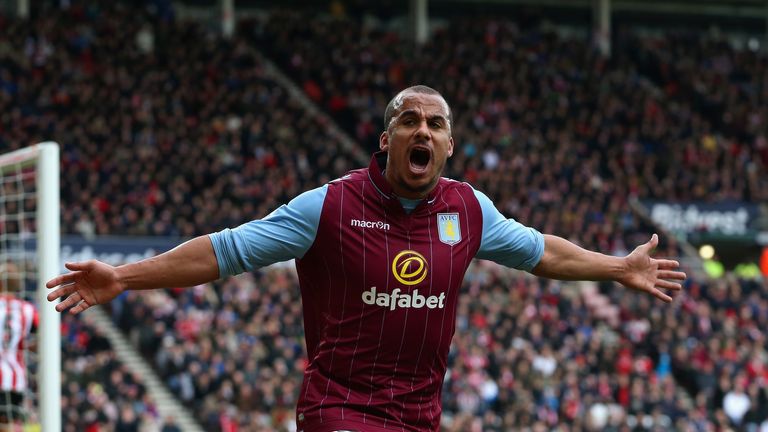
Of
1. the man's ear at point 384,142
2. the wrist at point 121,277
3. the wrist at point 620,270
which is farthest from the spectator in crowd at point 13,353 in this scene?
the wrist at point 620,270

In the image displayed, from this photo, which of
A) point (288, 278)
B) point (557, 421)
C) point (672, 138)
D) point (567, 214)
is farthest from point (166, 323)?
point (672, 138)

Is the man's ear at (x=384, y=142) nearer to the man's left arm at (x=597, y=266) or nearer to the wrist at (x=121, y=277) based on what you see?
the man's left arm at (x=597, y=266)

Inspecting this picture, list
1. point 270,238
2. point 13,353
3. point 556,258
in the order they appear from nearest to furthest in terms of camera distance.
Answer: point 270,238 < point 556,258 < point 13,353

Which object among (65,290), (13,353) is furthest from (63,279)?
(13,353)

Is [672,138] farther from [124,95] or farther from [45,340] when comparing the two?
[45,340]

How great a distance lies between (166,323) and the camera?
65.7 feet

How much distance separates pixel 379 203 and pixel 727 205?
1078 inches

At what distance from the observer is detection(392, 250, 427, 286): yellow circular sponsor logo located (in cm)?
499

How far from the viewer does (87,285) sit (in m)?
4.88

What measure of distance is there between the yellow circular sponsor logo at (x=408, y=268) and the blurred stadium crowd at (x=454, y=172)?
41.0 feet

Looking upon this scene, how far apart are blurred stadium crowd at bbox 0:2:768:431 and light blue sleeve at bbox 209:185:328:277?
488 inches

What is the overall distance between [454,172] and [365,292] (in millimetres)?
23113

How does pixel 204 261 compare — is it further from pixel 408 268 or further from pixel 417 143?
pixel 417 143

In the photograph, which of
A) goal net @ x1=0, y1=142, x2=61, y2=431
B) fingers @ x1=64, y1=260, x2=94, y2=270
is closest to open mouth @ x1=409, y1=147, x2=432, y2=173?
fingers @ x1=64, y1=260, x2=94, y2=270
